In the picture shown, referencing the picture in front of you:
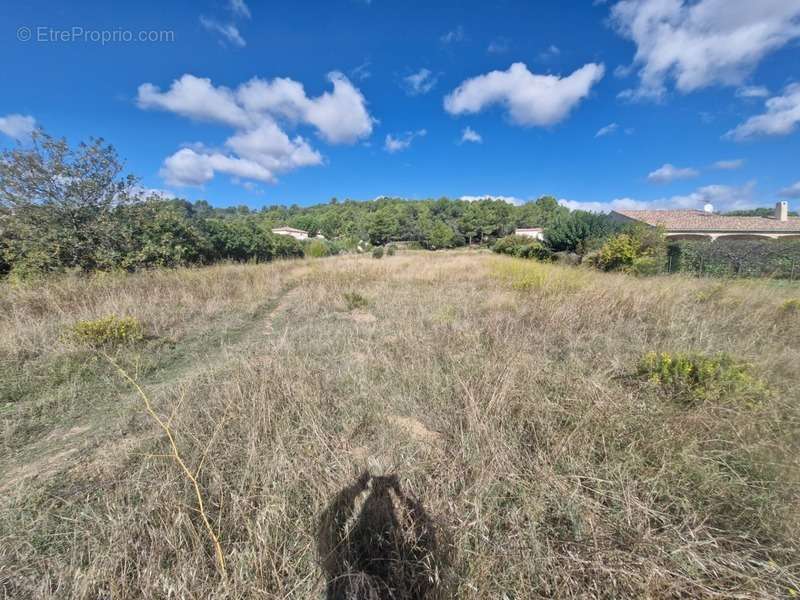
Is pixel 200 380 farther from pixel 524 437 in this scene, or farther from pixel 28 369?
pixel 524 437

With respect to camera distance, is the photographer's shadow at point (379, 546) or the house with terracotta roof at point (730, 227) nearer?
the photographer's shadow at point (379, 546)

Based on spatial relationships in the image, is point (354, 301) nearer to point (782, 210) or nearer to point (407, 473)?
point (407, 473)

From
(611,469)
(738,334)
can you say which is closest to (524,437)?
(611,469)

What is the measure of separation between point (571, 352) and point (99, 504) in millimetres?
4176

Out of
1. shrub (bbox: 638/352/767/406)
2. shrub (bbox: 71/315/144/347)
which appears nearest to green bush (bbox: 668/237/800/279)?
shrub (bbox: 638/352/767/406)

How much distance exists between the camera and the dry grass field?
3.77 feet

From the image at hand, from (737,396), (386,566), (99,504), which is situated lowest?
(386,566)

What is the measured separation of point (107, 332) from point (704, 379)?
712 centimetres

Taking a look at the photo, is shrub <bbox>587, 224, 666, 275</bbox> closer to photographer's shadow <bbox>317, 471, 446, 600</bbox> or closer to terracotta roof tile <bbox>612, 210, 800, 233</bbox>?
terracotta roof tile <bbox>612, 210, 800, 233</bbox>

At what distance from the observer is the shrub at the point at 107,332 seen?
395 cm

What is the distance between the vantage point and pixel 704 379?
86.8 inches

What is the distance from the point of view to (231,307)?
6.62 metres

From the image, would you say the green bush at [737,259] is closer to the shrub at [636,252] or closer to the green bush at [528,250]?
the shrub at [636,252]

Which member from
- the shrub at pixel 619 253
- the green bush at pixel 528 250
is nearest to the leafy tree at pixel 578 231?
the green bush at pixel 528 250
